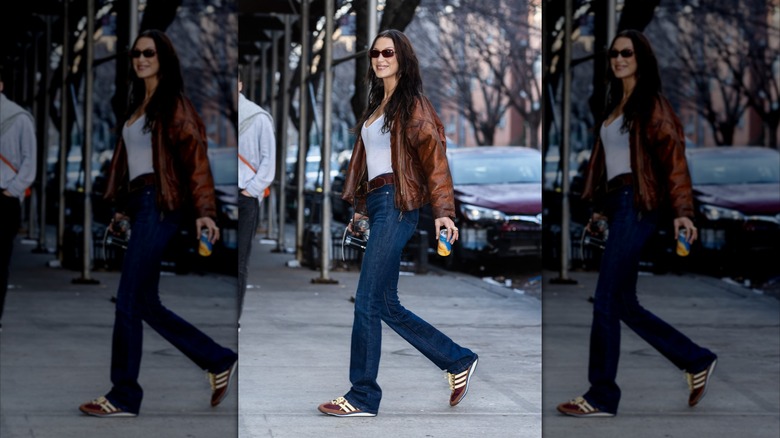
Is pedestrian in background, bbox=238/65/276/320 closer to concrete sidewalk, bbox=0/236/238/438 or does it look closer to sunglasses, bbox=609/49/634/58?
concrete sidewalk, bbox=0/236/238/438

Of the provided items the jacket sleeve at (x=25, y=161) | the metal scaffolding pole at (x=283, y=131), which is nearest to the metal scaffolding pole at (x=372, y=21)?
the jacket sleeve at (x=25, y=161)

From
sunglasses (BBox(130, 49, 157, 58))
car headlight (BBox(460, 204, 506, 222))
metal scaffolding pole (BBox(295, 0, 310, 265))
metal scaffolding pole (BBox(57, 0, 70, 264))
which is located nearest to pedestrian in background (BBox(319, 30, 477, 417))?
sunglasses (BBox(130, 49, 157, 58))

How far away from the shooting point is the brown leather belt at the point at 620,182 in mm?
3887

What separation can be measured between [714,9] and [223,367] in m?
2.03

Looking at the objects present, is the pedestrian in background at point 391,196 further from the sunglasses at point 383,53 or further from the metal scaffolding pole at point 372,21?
the metal scaffolding pole at point 372,21

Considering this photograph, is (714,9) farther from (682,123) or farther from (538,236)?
(538,236)

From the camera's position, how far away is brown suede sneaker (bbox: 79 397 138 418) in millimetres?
4031

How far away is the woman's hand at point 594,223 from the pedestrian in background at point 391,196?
0.41 m

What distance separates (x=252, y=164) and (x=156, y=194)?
112 centimetres

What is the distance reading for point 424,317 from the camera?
4316 mm

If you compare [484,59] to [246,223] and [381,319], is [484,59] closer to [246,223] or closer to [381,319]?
[246,223]

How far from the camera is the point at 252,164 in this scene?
4.84 meters

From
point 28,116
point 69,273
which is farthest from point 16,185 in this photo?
point 69,273

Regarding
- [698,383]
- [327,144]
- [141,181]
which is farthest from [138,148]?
[327,144]
